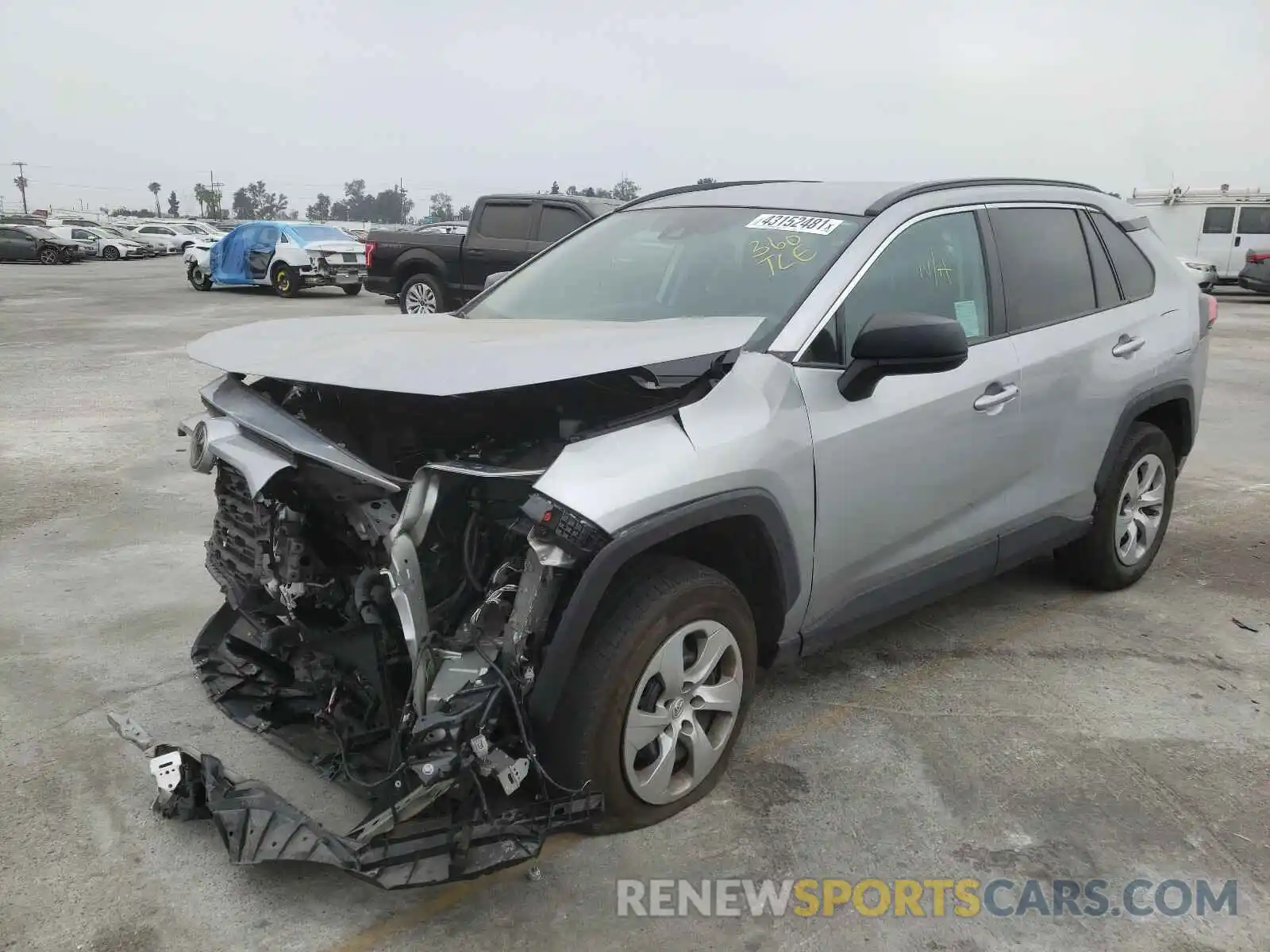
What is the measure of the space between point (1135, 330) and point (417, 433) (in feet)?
10.4

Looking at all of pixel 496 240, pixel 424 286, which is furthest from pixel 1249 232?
pixel 424 286

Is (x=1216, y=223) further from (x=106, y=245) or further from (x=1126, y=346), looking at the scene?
(x=106, y=245)

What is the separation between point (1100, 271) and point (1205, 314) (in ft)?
2.84

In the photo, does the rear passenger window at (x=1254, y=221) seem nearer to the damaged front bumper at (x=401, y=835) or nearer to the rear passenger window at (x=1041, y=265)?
the rear passenger window at (x=1041, y=265)

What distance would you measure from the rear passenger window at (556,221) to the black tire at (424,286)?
2191 mm

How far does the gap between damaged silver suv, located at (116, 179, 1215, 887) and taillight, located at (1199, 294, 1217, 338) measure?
3.38 feet

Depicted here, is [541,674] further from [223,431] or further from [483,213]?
[483,213]

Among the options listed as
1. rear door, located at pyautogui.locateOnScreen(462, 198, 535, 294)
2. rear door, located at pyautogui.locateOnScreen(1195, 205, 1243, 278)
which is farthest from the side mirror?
rear door, located at pyautogui.locateOnScreen(1195, 205, 1243, 278)

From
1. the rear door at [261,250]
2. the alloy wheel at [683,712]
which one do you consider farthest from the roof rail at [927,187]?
the rear door at [261,250]

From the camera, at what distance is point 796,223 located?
3621 mm

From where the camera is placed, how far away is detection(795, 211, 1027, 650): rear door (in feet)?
10.4

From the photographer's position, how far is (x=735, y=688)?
302 centimetres

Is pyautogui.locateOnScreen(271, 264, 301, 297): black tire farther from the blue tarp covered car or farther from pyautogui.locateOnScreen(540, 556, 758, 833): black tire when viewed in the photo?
pyautogui.locateOnScreen(540, 556, 758, 833): black tire

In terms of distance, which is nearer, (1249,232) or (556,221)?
(556,221)
